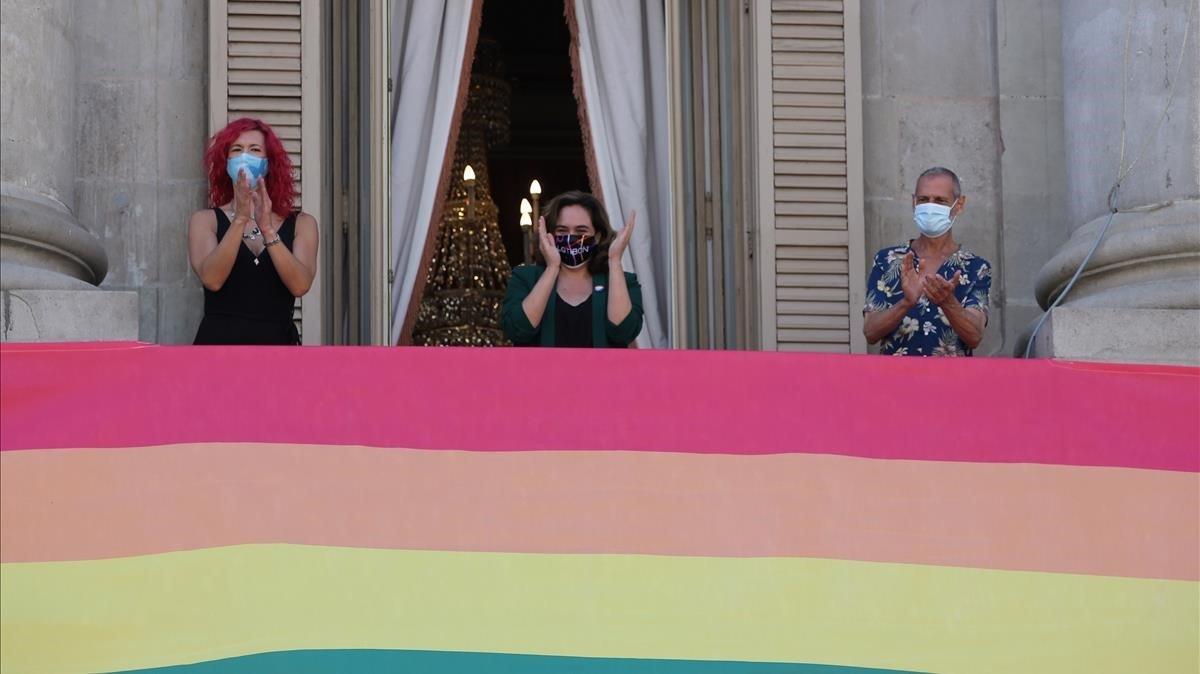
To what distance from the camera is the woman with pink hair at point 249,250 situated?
577 centimetres

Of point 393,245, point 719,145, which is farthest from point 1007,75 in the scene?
point 393,245

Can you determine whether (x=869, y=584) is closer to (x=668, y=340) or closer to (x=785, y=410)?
(x=785, y=410)

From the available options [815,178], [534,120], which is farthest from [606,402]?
[534,120]

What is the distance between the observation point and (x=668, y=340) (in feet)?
24.2

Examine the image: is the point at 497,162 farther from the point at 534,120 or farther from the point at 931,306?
the point at 931,306

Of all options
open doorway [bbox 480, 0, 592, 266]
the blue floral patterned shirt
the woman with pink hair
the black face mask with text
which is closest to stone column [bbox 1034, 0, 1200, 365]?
the blue floral patterned shirt

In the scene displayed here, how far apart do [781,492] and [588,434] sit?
0.50 m

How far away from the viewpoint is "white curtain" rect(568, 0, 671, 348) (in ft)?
24.6

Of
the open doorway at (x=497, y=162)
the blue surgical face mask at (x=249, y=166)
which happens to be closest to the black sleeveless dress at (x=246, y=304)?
the blue surgical face mask at (x=249, y=166)

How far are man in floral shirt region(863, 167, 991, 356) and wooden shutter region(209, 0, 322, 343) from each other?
6.69ft

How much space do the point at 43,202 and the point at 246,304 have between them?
0.69 metres

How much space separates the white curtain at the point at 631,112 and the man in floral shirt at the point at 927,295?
1.50m

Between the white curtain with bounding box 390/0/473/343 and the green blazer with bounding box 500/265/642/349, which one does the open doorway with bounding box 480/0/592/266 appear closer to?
the white curtain with bounding box 390/0/473/343

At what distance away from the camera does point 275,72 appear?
687 cm
